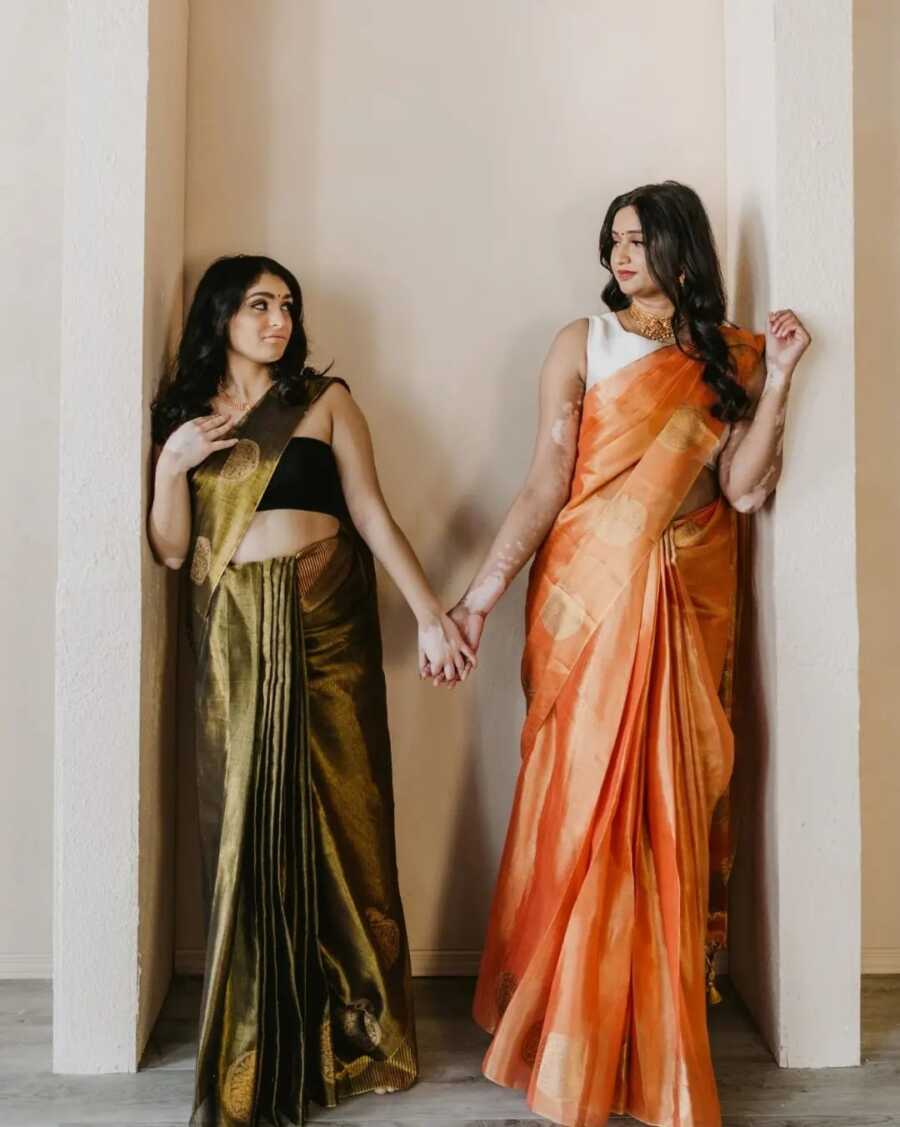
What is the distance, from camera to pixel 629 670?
2027mm

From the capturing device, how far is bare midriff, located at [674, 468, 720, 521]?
7.09 ft

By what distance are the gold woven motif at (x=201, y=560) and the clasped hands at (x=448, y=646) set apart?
450mm

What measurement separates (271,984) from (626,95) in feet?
6.98

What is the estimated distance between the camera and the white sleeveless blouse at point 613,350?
216 centimetres

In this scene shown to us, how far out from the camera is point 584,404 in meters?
2.19

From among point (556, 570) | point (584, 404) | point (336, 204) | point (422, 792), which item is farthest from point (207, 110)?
point (422, 792)

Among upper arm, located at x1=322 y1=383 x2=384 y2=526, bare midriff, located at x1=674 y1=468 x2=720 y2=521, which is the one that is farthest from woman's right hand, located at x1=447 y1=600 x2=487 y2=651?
bare midriff, located at x1=674 y1=468 x2=720 y2=521

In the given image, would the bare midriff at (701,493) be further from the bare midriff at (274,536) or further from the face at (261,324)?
the face at (261,324)

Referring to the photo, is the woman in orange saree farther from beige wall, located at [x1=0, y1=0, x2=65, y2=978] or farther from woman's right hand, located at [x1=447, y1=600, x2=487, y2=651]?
beige wall, located at [x1=0, y1=0, x2=65, y2=978]

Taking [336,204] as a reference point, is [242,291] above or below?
below

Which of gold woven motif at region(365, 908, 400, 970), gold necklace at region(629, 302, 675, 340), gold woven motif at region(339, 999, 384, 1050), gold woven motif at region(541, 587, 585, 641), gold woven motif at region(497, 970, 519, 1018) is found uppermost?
A: gold necklace at region(629, 302, 675, 340)

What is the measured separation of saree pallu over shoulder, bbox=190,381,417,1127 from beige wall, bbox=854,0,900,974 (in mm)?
1202

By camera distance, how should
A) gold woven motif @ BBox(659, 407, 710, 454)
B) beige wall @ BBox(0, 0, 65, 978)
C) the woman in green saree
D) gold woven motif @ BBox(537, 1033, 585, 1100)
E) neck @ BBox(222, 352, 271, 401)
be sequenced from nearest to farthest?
1. gold woven motif @ BBox(537, 1033, 585, 1100)
2. the woman in green saree
3. gold woven motif @ BBox(659, 407, 710, 454)
4. neck @ BBox(222, 352, 271, 401)
5. beige wall @ BBox(0, 0, 65, 978)

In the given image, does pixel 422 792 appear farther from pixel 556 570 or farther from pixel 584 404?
pixel 584 404
